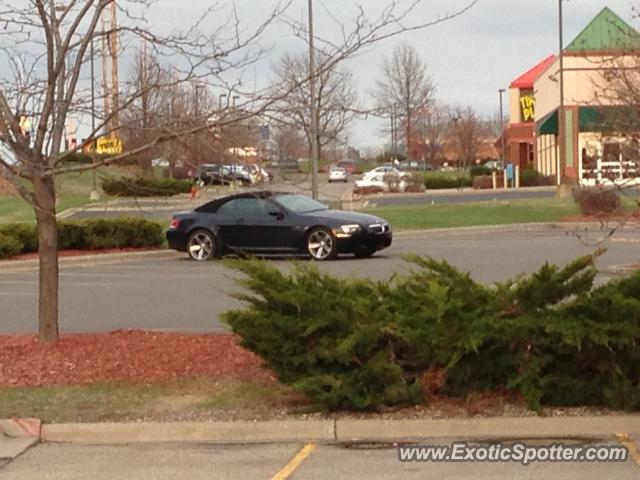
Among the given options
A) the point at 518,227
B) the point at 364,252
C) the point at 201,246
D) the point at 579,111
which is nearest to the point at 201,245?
the point at 201,246

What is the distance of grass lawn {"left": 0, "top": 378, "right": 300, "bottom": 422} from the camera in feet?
30.4

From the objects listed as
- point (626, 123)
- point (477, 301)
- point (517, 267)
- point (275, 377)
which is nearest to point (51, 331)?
point (275, 377)

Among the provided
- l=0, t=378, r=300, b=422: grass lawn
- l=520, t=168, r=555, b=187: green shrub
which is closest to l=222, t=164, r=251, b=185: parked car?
l=0, t=378, r=300, b=422: grass lawn

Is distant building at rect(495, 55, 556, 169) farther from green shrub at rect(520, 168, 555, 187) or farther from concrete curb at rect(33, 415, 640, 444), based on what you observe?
concrete curb at rect(33, 415, 640, 444)

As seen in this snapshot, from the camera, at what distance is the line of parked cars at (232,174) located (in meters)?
11.7

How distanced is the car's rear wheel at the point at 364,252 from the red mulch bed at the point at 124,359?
12.0m

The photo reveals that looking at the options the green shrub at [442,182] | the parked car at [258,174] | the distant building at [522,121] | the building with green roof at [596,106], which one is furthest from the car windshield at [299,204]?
the distant building at [522,121]

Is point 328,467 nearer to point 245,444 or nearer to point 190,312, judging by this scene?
point 245,444

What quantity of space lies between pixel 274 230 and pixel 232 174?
1251 cm

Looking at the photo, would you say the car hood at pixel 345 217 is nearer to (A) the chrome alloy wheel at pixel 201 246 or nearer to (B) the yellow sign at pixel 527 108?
(A) the chrome alloy wheel at pixel 201 246

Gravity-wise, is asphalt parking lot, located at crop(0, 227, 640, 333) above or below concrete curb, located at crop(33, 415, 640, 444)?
above

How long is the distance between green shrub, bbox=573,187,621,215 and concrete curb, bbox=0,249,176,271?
42.3 feet

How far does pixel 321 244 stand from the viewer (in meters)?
24.0

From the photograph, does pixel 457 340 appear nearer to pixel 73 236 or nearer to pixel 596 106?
pixel 596 106
